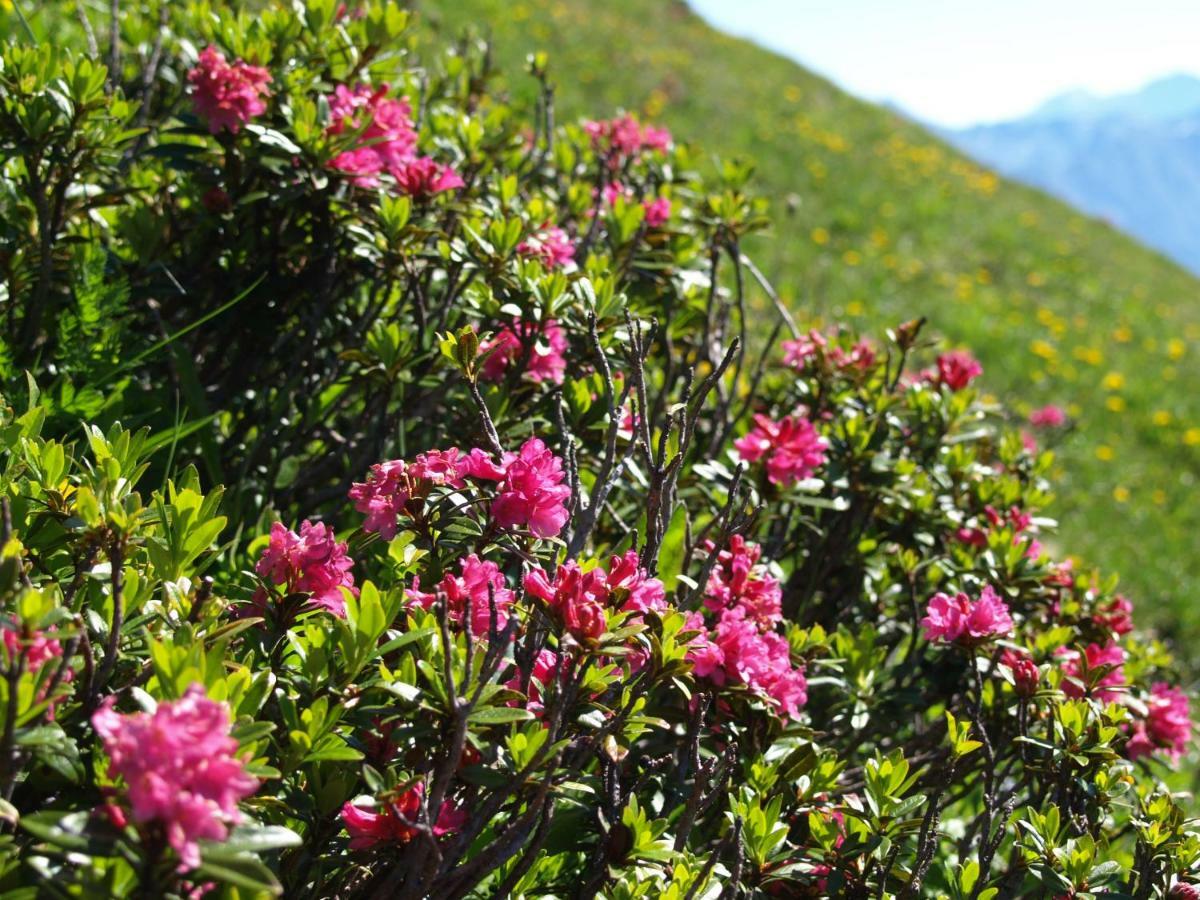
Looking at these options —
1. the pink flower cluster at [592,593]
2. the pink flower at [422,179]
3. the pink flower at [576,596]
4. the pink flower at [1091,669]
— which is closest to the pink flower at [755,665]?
the pink flower cluster at [592,593]

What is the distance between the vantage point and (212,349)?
7.55 feet

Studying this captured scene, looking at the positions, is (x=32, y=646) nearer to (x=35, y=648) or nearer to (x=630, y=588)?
(x=35, y=648)

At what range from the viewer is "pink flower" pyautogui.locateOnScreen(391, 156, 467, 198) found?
1.95m

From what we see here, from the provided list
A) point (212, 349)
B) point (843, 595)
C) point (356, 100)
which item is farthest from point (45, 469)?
point (843, 595)

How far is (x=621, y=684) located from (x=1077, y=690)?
0.97 meters

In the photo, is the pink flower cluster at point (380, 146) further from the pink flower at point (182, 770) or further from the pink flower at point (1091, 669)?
the pink flower at point (1091, 669)

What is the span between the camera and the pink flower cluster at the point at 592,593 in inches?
43.5

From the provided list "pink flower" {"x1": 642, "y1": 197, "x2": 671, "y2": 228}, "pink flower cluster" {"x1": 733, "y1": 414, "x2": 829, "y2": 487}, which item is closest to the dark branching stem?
"pink flower cluster" {"x1": 733, "y1": 414, "x2": 829, "y2": 487}

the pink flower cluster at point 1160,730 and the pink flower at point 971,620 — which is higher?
the pink flower at point 971,620

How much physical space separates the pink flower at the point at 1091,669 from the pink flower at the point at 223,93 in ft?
5.82

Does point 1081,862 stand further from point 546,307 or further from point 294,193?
point 294,193

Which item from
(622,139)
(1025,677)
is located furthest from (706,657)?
(622,139)

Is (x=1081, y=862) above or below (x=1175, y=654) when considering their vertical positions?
above

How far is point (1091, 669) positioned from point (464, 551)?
1146mm
